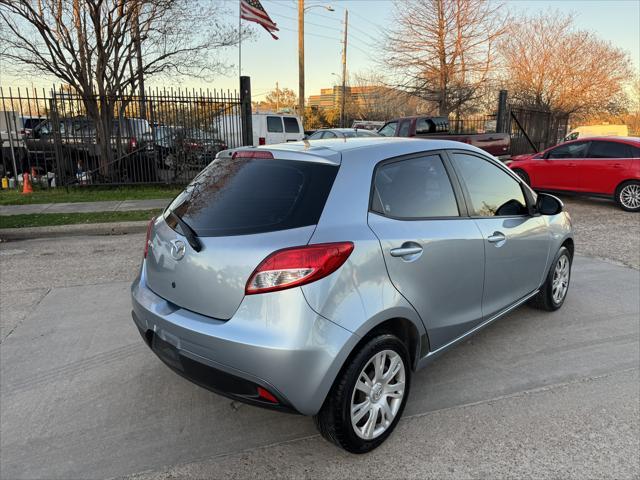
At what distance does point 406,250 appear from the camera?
262 cm

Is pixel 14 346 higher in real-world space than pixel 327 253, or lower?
lower

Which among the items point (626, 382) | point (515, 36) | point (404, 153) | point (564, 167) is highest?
point (515, 36)

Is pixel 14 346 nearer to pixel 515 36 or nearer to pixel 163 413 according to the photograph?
pixel 163 413

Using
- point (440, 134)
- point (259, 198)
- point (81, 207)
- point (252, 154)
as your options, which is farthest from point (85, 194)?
point (259, 198)

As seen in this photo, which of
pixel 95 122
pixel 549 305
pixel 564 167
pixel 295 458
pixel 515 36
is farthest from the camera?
pixel 515 36

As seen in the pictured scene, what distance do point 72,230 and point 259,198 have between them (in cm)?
652

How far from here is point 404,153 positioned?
2938mm

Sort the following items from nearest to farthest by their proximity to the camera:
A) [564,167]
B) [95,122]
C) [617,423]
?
[617,423] < [564,167] < [95,122]

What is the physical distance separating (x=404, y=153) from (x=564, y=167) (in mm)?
9581

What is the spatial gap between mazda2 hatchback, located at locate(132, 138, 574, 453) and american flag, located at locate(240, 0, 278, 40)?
42.1ft

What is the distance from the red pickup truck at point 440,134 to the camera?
43.1 feet

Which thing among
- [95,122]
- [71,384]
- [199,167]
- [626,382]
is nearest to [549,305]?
[626,382]

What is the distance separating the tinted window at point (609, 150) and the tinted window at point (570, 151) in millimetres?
149

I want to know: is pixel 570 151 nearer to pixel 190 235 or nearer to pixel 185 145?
pixel 185 145
